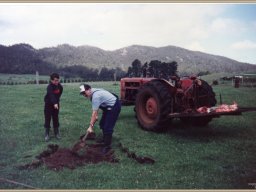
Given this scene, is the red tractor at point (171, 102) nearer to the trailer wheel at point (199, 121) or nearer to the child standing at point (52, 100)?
the trailer wheel at point (199, 121)

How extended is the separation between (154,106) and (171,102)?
684 mm

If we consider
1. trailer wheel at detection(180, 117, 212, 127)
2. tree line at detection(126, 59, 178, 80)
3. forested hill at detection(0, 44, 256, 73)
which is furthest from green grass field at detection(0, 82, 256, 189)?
forested hill at detection(0, 44, 256, 73)

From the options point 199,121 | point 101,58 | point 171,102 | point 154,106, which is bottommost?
point 199,121

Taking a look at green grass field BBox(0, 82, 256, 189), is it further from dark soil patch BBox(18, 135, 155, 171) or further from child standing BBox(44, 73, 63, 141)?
child standing BBox(44, 73, 63, 141)

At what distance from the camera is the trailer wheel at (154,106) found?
8734mm

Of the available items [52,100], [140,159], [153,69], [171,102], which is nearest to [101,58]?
[153,69]

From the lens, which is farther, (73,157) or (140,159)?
(73,157)

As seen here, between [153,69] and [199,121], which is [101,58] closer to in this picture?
[153,69]

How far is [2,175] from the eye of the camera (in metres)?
6.35

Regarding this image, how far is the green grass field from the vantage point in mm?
5906

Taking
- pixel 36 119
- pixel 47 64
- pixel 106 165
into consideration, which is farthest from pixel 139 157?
pixel 47 64

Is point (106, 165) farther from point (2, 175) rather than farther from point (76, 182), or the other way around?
point (2, 175)

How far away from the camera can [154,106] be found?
30.5ft

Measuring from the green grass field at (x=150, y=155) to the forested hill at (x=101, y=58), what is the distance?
2158mm
